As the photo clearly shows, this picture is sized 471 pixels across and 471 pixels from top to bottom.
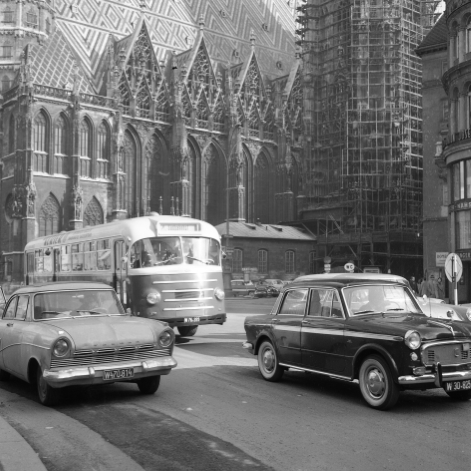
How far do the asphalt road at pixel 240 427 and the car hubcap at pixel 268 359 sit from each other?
237 mm

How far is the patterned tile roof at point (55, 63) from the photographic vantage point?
5951 centimetres

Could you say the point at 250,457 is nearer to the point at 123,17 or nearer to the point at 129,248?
the point at 129,248

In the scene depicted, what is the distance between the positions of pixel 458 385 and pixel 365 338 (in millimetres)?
1209

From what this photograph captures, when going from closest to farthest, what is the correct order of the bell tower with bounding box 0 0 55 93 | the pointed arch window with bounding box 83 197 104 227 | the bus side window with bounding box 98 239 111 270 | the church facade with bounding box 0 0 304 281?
1. the bus side window with bounding box 98 239 111 270
2. the church facade with bounding box 0 0 304 281
3. the pointed arch window with bounding box 83 197 104 227
4. the bell tower with bounding box 0 0 55 93

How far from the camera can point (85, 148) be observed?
193 feet

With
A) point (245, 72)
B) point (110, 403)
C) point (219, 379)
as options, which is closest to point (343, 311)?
point (219, 379)

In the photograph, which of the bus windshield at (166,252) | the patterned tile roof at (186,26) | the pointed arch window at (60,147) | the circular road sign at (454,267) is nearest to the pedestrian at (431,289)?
the circular road sign at (454,267)

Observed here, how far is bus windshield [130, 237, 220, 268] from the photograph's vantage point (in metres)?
16.5

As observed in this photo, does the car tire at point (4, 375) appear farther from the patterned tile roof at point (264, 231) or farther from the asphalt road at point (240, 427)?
the patterned tile roof at point (264, 231)

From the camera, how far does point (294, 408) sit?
8703mm

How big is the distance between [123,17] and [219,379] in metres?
66.6

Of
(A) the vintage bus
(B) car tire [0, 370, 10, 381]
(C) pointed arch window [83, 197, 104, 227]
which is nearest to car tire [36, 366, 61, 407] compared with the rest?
(B) car tire [0, 370, 10, 381]

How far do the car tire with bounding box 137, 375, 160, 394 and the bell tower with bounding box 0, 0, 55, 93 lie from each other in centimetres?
5794

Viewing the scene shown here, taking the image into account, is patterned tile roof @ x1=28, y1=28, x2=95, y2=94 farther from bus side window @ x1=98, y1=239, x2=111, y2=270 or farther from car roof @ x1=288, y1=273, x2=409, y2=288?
car roof @ x1=288, y1=273, x2=409, y2=288
